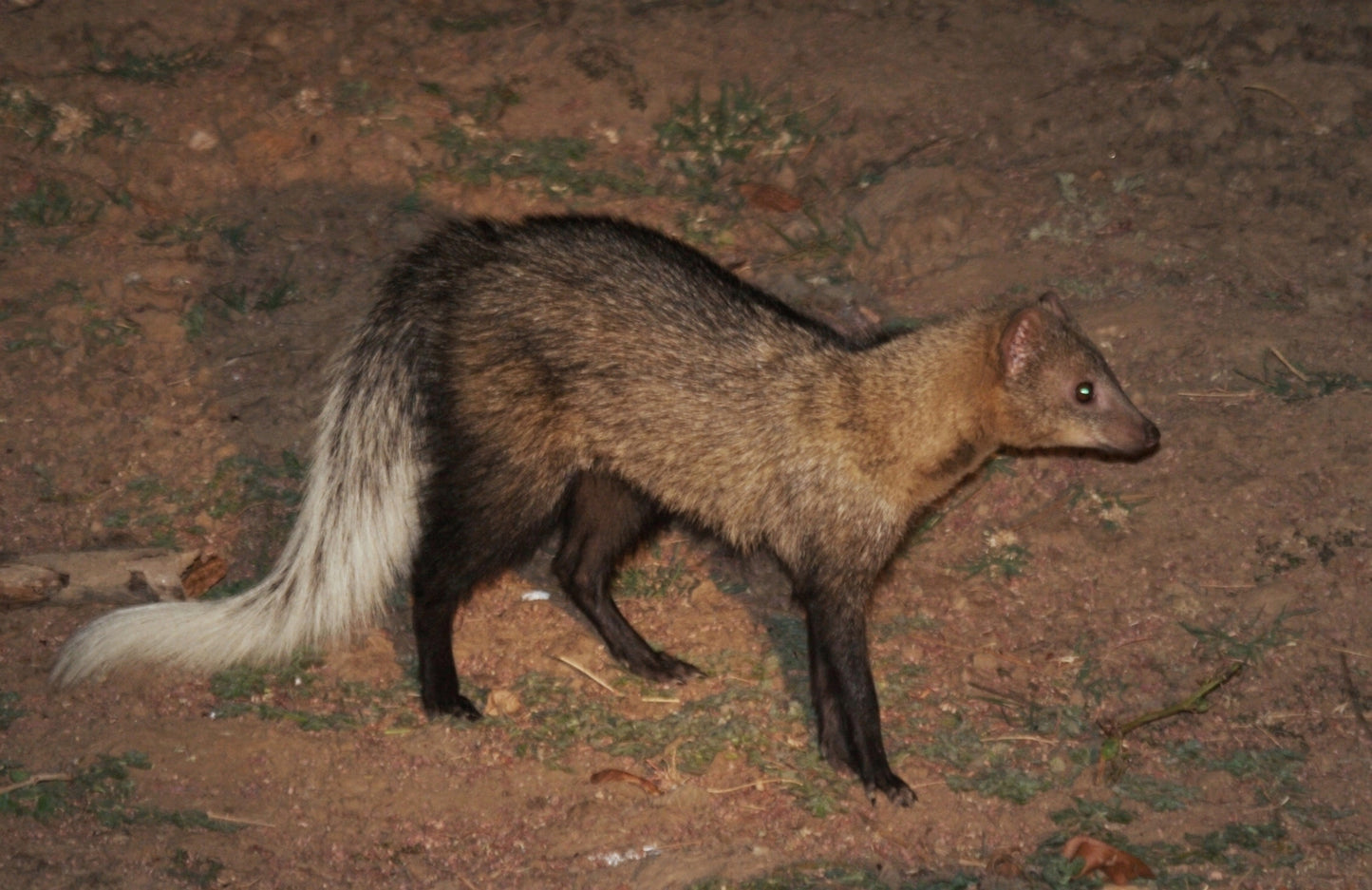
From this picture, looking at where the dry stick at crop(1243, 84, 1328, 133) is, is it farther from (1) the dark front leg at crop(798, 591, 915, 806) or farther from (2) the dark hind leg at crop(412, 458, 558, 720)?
(2) the dark hind leg at crop(412, 458, 558, 720)

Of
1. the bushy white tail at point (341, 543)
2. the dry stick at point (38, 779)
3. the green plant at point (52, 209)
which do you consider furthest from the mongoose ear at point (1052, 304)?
the green plant at point (52, 209)

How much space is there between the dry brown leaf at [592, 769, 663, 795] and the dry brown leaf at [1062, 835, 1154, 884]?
4.33 ft

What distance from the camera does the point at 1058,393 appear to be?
184 inches

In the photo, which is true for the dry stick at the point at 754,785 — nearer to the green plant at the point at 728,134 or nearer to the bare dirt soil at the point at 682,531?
the bare dirt soil at the point at 682,531

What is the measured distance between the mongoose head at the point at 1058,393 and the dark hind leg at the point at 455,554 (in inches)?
63.6

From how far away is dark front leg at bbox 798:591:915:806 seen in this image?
4.73 meters

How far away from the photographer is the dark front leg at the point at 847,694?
15.5 feet

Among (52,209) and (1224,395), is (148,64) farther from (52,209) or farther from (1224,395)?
(1224,395)

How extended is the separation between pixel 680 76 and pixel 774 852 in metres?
4.59

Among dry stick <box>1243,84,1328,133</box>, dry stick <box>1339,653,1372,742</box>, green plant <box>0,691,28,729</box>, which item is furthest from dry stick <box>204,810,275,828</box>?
dry stick <box>1243,84,1328,133</box>

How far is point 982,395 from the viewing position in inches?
185

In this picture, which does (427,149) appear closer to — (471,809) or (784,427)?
(784,427)

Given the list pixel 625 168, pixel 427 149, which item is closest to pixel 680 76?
pixel 625 168

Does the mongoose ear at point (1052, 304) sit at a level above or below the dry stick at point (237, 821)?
above
